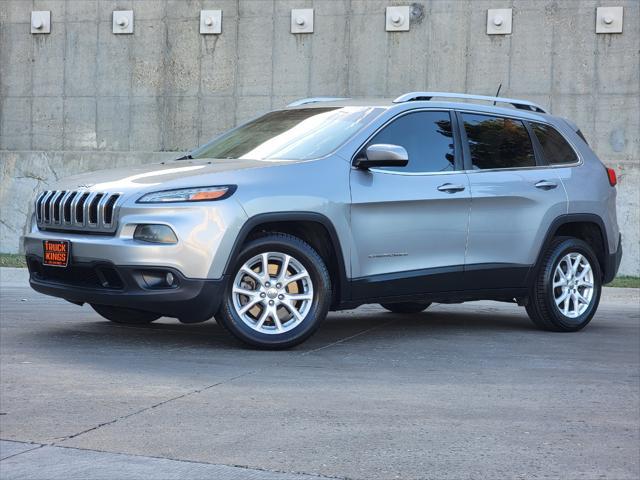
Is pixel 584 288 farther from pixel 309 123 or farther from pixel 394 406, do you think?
pixel 394 406

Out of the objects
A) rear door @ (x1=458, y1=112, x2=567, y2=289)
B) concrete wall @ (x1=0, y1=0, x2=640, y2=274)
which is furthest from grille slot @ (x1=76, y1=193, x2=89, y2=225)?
concrete wall @ (x1=0, y1=0, x2=640, y2=274)

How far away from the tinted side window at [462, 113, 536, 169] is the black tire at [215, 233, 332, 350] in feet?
5.73

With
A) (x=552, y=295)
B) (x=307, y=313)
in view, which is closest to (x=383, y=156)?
(x=307, y=313)

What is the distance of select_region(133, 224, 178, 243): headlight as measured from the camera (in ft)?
24.8

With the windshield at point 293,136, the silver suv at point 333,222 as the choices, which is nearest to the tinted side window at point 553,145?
the silver suv at point 333,222

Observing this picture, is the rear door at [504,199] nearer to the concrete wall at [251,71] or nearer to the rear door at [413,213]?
the rear door at [413,213]

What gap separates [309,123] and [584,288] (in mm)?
2724

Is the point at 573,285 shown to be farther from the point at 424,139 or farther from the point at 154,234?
the point at 154,234

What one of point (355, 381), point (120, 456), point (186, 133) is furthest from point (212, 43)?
point (120, 456)

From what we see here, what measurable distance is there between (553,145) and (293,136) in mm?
2405

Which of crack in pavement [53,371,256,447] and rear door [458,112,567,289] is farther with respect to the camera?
rear door [458,112,567,289]

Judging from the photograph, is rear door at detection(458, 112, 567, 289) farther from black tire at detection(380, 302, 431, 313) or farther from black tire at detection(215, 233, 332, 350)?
black tire at detection(380, 302, 431, 313)

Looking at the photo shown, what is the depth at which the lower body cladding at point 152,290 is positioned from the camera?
755 cm

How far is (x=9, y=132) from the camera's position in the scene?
59.0 feet
